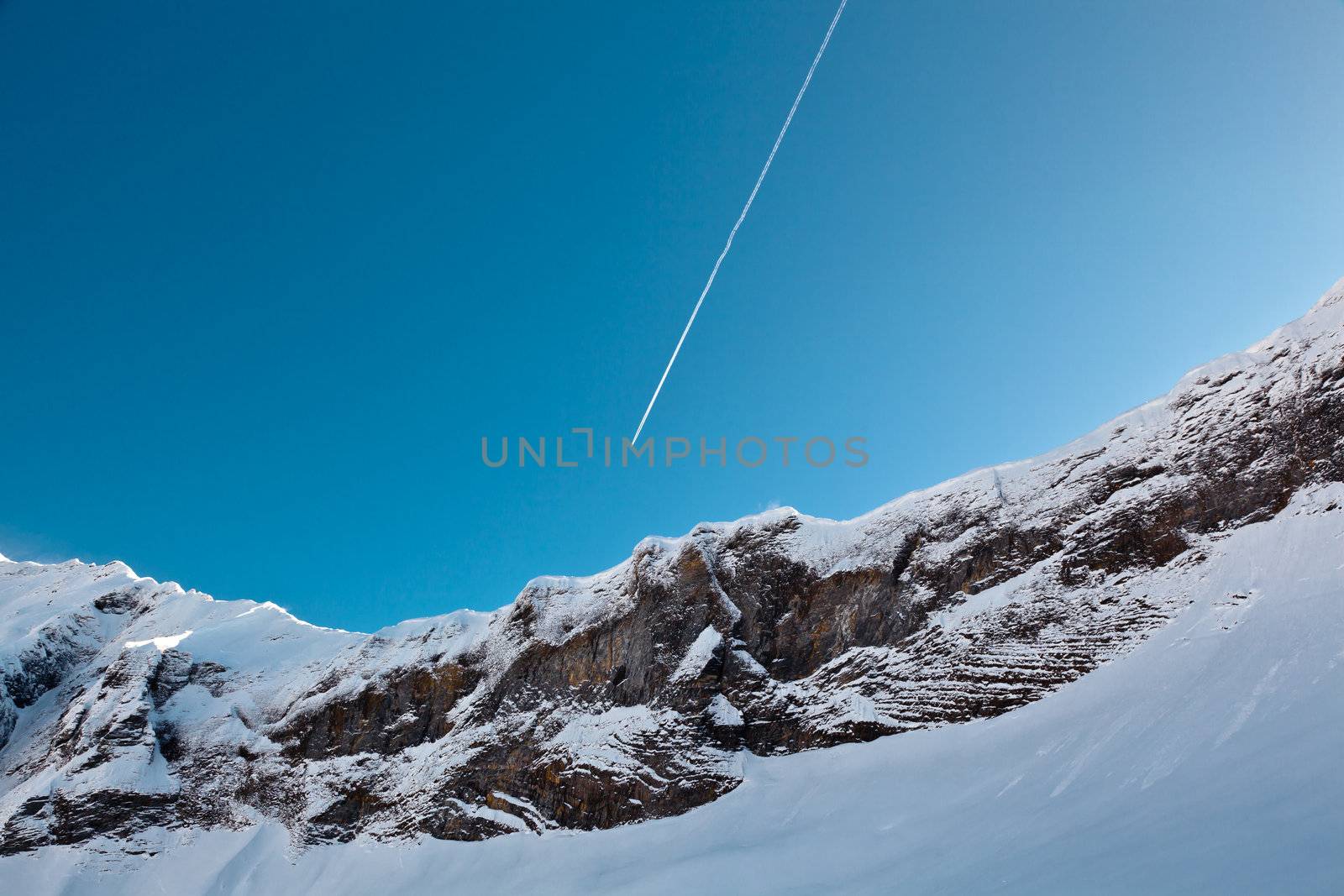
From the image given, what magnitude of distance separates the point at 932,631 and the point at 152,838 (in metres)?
44.9

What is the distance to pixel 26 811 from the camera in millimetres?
45719

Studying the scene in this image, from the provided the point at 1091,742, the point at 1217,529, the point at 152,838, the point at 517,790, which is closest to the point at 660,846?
the point at 517,790

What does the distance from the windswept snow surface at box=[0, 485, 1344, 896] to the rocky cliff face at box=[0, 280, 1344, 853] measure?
1373 mm

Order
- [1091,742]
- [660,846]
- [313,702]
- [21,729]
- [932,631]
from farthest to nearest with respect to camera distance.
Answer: [21,729], [313,702], [932,631], [660,846], [1091,742]

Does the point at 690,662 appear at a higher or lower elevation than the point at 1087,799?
higher

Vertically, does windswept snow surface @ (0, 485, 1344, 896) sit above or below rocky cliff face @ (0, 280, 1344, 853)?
below

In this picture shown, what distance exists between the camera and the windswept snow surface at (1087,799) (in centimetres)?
1883

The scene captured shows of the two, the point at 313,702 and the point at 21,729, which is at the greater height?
the point at 21,729

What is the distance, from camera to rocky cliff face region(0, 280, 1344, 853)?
32.9 metres

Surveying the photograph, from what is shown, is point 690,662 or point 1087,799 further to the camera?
point 690,662

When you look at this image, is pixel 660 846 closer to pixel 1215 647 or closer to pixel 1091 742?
pixel 1091 742

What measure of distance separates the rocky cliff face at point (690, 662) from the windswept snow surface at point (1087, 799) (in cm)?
137

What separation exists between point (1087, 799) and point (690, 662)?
20.9 metres

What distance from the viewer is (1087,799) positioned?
23.8m
